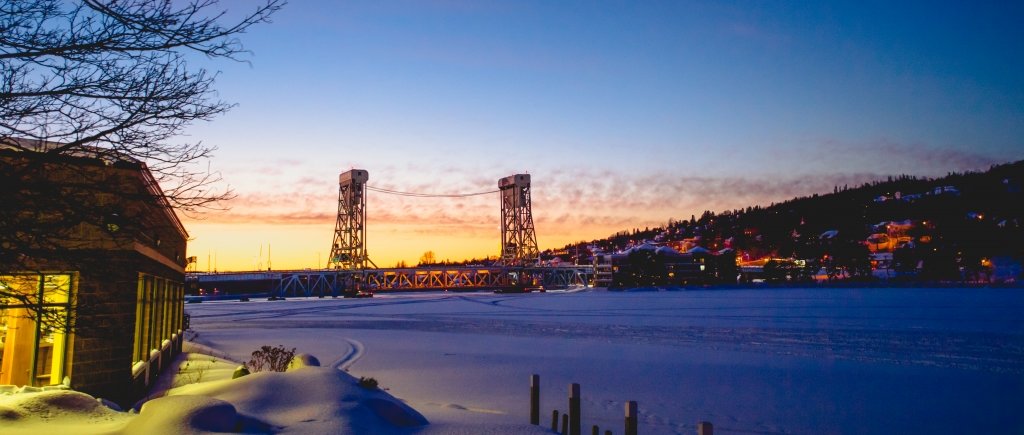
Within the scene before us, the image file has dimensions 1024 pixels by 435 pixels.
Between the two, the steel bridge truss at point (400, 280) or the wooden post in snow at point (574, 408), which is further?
the steel bridge truss at point (400, 280)

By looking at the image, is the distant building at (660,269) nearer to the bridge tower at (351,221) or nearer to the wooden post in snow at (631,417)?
the bridge tower at (351,221)

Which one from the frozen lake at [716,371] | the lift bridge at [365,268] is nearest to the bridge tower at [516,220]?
the lift bridge at [365,268]

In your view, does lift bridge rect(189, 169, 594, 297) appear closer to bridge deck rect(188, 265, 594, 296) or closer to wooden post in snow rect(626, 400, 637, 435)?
bridge deck rect(188, 265, 594, 296)

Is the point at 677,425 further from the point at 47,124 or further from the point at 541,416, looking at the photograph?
the point at 47,124

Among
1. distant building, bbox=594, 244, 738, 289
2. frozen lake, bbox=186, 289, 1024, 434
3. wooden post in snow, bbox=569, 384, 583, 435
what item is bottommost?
frozen lake, bbox=186, 289, 1024, 434

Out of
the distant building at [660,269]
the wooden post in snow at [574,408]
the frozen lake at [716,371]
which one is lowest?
the frozen lake at [716,371]

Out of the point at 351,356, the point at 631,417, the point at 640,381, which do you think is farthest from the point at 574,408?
the point at 351,356

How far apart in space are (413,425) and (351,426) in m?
1.13

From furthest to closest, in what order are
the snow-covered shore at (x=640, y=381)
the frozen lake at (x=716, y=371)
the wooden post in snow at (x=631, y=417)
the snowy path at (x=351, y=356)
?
the snowy path at (x=351, y=356) < the frozen lake at (x=716, y=371) < the snow-covered shore at (x=640, y=381) < the wooden post in snow at (x=631, y=417)

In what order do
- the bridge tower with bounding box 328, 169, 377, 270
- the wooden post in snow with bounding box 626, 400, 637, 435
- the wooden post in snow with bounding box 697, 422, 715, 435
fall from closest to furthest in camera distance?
1. the wooden post in snow with bounding box 697, 422, 715, 435
2. the wooden post in snow with bounding box 626, 400, 637, 435
3. the bridge tower with bounding box 328, 169, 377, 270

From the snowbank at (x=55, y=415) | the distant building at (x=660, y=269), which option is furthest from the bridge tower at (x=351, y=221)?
the snowbank at (x=55, y=415)

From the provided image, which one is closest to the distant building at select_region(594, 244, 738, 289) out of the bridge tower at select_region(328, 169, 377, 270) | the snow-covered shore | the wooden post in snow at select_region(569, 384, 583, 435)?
the bridge tower at select_region(328, 169, 377, 270)

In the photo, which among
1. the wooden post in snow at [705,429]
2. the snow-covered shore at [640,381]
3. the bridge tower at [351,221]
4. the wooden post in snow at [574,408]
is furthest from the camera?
the bridge tower at [351,221]

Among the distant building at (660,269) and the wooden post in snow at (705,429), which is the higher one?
the distant building at (660,269)
